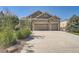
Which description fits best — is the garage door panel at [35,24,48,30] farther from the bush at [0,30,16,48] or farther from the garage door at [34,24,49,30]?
the bush at [0,30,16,48]

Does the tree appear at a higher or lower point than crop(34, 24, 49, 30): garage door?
higher

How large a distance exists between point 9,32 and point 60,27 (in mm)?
980

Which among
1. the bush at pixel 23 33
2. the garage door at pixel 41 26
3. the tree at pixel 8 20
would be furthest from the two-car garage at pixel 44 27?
Answer: the tree at pixel 8 20

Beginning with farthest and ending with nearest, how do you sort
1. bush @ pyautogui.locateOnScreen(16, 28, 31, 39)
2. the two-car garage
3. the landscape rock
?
the two-car garage < bush @ pyautogui.locateOnScreen(16, 28, 31, 39) < the landscape rock

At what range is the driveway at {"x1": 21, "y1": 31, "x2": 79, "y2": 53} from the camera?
4.10m

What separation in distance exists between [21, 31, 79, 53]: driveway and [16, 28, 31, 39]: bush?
0.39 ft

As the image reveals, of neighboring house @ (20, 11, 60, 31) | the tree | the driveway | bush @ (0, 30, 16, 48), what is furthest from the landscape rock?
neighboring house @ (20, 11, 60, 31)

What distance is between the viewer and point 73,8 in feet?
13.5

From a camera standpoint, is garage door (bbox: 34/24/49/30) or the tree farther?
garage door (bbox: 34/24/49/30)

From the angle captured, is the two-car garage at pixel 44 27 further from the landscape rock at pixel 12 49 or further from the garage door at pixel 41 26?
the landscape rock at pixel 12 49

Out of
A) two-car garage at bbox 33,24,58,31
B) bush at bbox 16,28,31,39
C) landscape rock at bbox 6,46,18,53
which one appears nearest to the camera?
landscape rock at bbox 6,46,18,53

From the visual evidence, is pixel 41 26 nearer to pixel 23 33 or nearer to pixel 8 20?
pixel 23 33

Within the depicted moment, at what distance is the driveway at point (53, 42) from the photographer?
410 cm
